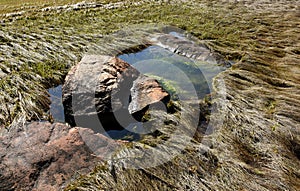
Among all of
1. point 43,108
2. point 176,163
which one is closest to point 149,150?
point 176,163

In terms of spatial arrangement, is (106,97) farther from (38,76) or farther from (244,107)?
(244,107)

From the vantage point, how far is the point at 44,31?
9117 millimetres

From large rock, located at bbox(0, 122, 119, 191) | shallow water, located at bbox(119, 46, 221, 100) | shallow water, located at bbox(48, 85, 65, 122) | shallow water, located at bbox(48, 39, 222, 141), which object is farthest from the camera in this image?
shallow water, located at bbox(119, 46, 221, 100)

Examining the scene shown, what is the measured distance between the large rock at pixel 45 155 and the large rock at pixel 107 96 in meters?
0.71

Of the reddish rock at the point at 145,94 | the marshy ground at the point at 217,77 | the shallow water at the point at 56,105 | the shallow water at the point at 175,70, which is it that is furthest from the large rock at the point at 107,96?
the shallow water at the point at 175,70

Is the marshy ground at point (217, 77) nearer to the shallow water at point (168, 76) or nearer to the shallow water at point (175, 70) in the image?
the shallow water at point (168, 76)

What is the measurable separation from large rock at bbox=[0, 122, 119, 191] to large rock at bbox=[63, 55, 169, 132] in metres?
0.71

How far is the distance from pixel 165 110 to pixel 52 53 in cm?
384

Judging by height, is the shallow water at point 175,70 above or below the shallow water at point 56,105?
above

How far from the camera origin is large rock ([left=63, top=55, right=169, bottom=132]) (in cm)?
557

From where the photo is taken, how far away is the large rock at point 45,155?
3977 millimetres

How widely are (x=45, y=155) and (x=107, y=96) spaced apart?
1.75 metres

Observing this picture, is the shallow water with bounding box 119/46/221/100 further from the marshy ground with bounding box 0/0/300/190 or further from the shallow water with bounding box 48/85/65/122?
the shallow water with bounding box 48/85/65/122

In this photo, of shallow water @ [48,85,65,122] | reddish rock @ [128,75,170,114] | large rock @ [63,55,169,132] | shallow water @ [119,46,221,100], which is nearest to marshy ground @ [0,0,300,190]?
shallow water @ [48,85,65,122]
